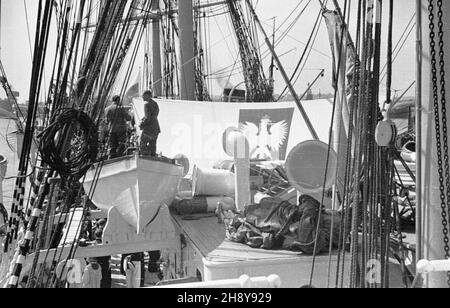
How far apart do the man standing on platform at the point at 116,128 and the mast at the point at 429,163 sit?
10.5 ft

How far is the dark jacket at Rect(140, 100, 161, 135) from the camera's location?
5.21 metres

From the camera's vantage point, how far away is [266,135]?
6312 millimetres

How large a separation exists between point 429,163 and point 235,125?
4084 mm

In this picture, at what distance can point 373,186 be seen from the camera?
2.96 metres

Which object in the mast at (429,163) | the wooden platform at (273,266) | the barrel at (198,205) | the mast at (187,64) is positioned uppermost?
the mast at (187,64)

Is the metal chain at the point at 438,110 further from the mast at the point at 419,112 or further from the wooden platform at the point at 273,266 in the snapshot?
the wooden platform at the point at 273,266

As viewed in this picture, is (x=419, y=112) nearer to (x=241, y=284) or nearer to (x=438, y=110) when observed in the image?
(x=438, y=110)

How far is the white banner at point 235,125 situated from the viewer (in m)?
6.00

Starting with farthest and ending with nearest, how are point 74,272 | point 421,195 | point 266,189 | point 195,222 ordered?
point 266,189 < point 195,222 < point 74,272 < point 421,195

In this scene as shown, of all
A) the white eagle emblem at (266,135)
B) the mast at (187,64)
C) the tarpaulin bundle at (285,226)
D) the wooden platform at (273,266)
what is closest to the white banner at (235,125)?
the white eagle emblem at (266,135)

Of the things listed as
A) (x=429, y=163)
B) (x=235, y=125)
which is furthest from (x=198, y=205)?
(x=429, y=163)

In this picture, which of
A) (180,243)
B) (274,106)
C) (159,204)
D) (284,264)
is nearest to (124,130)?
(159,204)

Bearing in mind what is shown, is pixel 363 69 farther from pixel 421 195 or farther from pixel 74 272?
pixel 74 272
